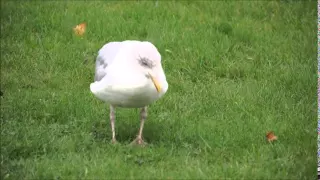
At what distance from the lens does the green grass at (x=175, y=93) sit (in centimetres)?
495

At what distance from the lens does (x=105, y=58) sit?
207 inches

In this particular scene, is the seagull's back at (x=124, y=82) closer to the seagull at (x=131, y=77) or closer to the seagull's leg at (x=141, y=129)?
the seagull at (x=131, y=77)

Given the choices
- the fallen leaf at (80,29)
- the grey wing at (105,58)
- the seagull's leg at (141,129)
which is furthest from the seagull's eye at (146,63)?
the fallen leaf at (80,29)

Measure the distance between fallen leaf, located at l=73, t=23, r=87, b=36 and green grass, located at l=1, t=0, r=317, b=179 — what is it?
75 mm

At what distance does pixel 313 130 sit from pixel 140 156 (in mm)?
1490

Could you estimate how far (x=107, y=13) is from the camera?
7.93 m

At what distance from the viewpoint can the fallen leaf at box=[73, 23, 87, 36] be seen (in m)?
7.52

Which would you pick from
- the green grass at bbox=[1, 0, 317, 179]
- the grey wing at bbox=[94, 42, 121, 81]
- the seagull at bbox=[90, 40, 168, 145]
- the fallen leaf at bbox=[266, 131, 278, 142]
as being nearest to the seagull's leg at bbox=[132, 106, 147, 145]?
the green grass at bbox=[1, 0, 317, 179]

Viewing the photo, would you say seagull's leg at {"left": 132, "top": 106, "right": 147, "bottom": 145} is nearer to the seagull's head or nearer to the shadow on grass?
the shadow on grass

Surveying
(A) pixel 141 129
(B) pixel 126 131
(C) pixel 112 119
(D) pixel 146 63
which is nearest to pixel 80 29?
(B) pixel 126 131

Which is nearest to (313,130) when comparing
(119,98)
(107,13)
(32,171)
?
(119,98)

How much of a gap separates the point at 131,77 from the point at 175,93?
1594 mm

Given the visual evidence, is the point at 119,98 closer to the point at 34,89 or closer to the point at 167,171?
the point at 167,171

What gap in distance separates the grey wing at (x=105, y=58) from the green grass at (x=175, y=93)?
535 millimetres
